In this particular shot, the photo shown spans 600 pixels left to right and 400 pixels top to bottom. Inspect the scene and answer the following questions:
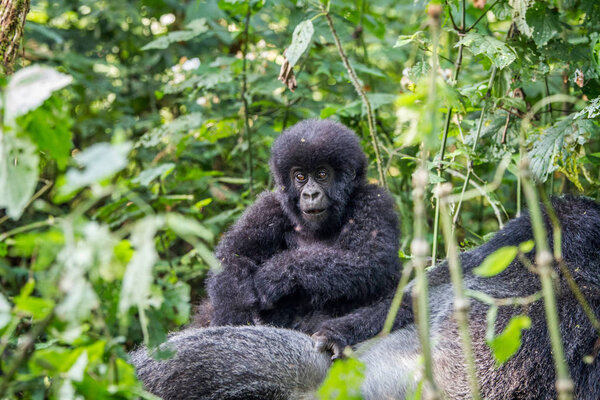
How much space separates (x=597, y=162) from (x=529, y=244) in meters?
2.17

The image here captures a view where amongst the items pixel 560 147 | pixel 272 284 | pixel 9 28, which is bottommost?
pixel 272 284

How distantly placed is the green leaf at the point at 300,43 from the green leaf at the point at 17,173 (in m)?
2.03

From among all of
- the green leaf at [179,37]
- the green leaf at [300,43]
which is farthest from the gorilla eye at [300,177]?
the green leaf at [179,37]

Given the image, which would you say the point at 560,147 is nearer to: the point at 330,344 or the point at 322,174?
the point at 322,174

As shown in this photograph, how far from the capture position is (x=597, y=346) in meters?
2.32

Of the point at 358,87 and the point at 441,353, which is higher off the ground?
the point at 358,87

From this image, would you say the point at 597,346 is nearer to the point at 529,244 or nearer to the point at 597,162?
the point at 529,244

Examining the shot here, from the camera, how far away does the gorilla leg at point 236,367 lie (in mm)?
2414

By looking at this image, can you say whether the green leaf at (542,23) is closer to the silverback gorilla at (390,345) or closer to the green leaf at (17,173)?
the silverback gorilla at (390,345)

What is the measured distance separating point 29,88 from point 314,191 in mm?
1633

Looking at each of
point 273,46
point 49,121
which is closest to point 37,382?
point 49,121

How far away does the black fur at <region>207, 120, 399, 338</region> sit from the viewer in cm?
280

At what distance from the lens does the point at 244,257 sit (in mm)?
3012

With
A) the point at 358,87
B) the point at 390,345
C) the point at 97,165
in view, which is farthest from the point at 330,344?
the point at 358,87
